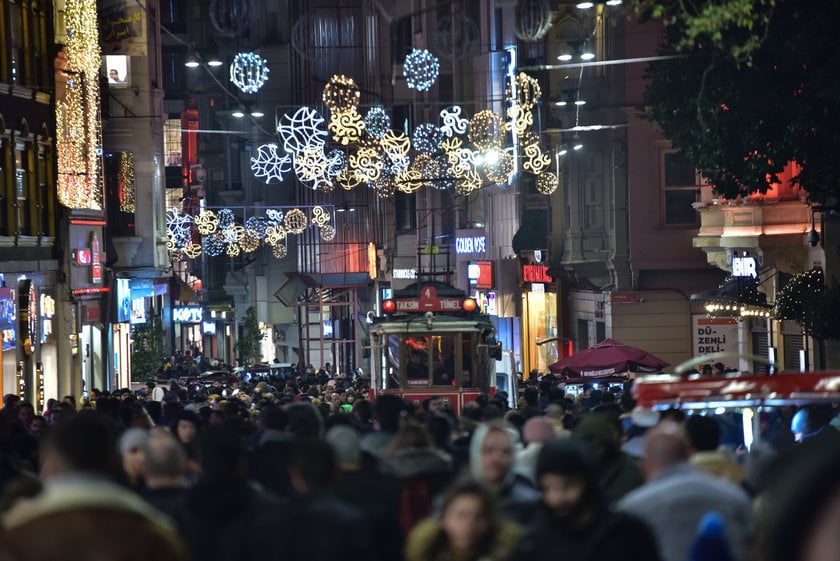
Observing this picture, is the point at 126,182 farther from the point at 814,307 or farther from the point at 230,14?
the point at 814,307

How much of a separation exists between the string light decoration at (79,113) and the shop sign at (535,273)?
49.1 feet

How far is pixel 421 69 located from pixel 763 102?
317 inches

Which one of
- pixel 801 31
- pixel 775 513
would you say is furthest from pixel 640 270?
pixel 775 513

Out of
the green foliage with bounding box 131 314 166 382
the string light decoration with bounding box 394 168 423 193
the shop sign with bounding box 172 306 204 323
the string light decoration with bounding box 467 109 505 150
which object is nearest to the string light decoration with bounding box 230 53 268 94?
the string light decoration with bounding box 467 109 505 150

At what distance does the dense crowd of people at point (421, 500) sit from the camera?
16.4ft

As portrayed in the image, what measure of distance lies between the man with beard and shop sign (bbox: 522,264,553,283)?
40.7 m

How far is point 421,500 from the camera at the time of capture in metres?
9.01

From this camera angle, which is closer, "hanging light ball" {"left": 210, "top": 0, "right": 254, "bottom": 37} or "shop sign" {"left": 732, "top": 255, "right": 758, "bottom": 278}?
"hanging light ball" {"left": 210, "top": 0, "right": 254, "bottom": 37}

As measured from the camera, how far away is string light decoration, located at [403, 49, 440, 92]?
2795 cm

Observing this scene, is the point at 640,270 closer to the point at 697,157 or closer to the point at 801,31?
the point at 697,157

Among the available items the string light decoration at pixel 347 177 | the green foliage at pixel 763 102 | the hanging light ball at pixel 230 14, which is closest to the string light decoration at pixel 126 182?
the string light decoration at pixel 347 177

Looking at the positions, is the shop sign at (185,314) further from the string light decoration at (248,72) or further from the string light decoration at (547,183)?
the string light decoration at (248,72)

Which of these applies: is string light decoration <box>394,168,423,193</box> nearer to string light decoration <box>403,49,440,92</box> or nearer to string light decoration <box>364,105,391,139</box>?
string light decoration <box>364,105,391,139</box>

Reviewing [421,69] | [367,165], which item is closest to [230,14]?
[421,69]
